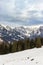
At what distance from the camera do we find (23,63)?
21.0 metres

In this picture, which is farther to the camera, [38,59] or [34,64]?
[38,59]

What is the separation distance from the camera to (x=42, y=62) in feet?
65.9

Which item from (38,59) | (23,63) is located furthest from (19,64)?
(38,59)

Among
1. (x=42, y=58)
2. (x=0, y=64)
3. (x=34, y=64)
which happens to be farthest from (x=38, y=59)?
(x=0, y=64)

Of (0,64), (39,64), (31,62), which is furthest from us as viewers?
(0,64)

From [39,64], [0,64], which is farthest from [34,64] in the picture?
[0,64]

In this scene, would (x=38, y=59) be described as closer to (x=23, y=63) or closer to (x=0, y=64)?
(x=23, y=63)

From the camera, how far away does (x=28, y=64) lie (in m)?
20.2

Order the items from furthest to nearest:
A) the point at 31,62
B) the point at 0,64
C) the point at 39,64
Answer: the point at 0,64 < the point at 31,62 < the point at 39,64

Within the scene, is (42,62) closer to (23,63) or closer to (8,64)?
(23,63)

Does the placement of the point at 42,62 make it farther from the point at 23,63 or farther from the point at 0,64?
the point at 0,64

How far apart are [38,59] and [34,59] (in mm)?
505

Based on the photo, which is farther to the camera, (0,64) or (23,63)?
(0,64)

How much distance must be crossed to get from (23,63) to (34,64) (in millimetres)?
1449
